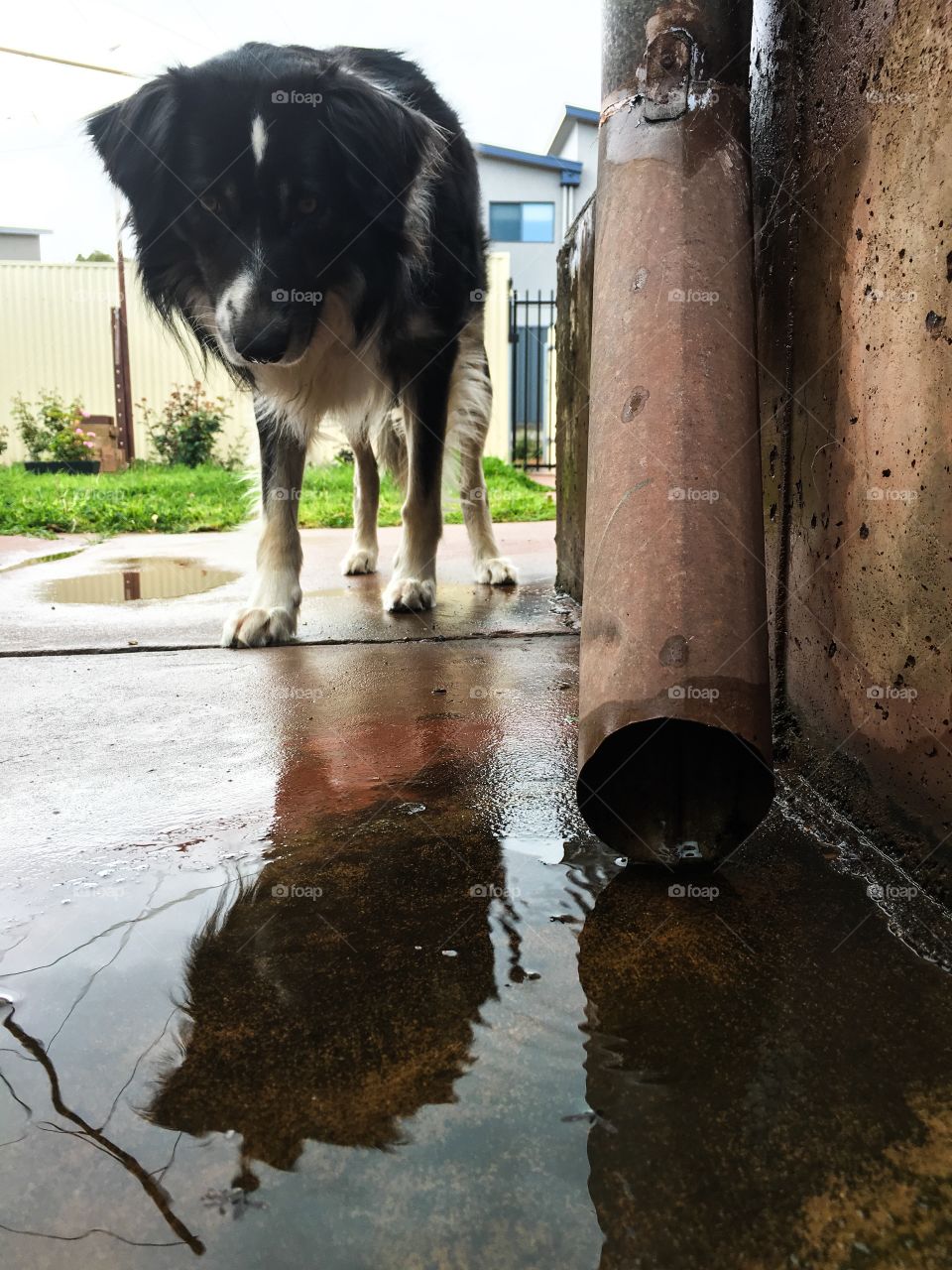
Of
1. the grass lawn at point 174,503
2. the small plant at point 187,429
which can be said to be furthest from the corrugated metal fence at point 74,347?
the grass lawn at point 174,503

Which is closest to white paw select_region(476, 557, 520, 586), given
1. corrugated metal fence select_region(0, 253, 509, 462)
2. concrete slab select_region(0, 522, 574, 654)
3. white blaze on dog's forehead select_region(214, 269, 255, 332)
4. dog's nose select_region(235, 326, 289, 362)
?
concrete slab select_region(0, 522, 574, 654)

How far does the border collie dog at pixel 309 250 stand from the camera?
262 cm

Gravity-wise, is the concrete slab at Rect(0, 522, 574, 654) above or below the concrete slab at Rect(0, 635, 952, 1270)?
above

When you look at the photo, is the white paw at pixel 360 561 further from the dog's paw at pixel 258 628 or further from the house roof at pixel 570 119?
the house roof at pixel 570 119

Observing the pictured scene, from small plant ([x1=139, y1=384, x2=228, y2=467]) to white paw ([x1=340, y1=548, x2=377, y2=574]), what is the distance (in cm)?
918

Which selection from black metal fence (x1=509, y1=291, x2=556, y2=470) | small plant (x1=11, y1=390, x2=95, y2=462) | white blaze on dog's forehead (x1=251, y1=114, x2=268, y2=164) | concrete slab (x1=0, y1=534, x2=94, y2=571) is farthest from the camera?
black metal fence (x1=509, y1=291, x2=556, y2=470)

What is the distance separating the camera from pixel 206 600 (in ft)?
11.9

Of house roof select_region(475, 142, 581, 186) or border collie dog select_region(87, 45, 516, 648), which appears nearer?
border collie dog select_region(87, 45, 516, 648)

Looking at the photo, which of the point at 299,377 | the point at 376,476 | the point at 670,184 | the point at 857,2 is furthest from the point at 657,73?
the point at 376,476

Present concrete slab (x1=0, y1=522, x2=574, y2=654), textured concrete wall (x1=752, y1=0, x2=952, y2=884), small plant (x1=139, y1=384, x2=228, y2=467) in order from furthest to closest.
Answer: small plant (x1=139, y1=384, x2=228, y2=467) < concrete slab (x1=0, y1=522, x2=574, y2=654) < textured concrete wall (x1=752, y1=0, x2=952, y2=884)

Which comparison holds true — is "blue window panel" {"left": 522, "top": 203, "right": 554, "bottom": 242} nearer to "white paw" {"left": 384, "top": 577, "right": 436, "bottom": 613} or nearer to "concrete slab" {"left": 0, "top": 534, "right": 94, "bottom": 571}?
"concrete slab" {"left": 0, "top": 534, "right": 94, "bottom": 571}

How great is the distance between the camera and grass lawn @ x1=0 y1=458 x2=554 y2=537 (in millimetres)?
6379

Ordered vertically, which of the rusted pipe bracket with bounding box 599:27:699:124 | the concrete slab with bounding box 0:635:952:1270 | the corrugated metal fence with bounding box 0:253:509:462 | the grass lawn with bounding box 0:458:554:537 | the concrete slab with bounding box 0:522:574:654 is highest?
the corrugated metal fence with bounding box 0:253:509:462

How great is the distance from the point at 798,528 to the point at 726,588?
441 millimetres
